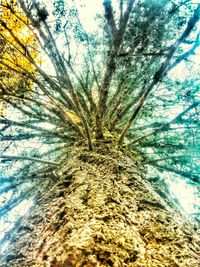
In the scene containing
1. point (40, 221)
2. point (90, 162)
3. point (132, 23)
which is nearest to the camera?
point (40, 221)

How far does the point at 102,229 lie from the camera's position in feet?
5.47

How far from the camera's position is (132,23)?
441 centimetres

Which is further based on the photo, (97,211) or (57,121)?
(57,121)

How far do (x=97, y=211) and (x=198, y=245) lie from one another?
67cm

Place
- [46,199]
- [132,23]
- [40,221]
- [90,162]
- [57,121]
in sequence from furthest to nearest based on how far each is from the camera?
[57,121]
[132,23]
[90,162]
[46,199]
[40,221]

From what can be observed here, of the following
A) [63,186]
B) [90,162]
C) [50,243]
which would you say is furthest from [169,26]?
[50,243]

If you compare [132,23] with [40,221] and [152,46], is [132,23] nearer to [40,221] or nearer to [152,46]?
[152,46]

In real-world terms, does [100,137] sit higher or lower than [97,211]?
higher

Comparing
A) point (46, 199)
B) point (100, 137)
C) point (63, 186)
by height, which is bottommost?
point (46, 199)

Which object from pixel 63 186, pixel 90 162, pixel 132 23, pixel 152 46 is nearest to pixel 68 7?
pixel 132 23

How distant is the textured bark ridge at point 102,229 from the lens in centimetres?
147

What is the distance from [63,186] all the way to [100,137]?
1231 millimetres

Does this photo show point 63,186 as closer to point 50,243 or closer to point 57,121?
point 50,243

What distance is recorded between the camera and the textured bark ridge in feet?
4.84
